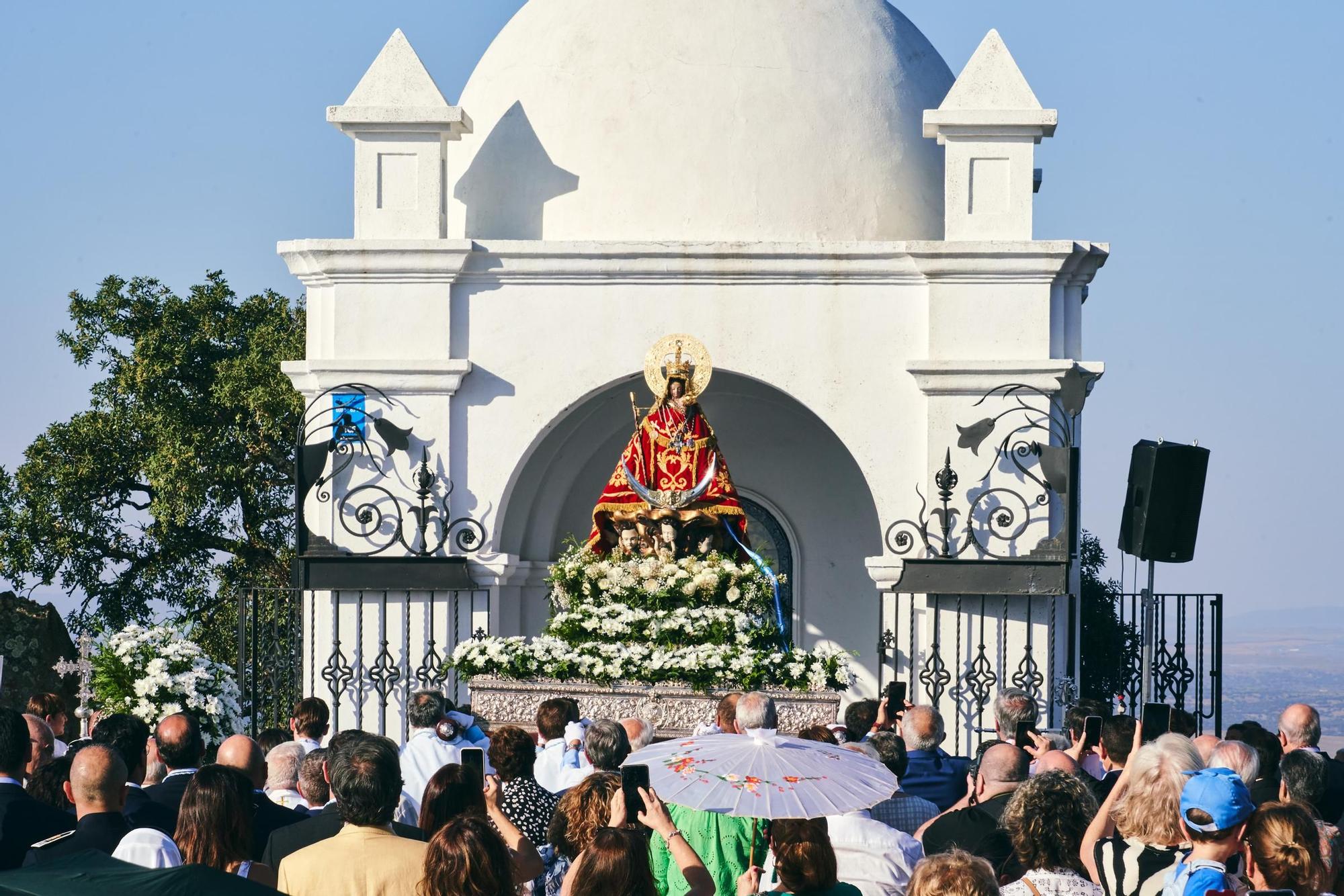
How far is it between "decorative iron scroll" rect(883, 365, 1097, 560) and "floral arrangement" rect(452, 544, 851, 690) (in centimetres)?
147

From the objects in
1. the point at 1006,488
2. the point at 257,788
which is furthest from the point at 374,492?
the point at 257,788

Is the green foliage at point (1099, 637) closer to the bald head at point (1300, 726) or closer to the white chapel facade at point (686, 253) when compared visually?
the white chapel facade at point (686, 253)

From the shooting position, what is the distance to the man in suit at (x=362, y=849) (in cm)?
568

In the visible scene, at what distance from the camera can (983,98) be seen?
50.5ft

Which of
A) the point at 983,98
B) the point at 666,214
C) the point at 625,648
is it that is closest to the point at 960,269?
the point at 983,98

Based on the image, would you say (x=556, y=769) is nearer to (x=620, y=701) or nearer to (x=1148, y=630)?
(x=1148, y=630)

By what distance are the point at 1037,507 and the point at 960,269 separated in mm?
1973

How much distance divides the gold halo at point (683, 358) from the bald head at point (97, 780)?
9.06 meters

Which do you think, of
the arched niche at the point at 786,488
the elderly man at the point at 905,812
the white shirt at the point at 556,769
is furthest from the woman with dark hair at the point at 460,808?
the arched niche at the point at 786,488

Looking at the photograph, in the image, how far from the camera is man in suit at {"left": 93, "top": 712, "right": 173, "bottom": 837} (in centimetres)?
679

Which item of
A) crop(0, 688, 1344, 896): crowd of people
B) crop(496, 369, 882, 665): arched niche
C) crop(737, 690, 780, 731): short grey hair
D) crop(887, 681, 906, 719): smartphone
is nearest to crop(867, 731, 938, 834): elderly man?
crop(0, 688, 1344, 896): crowd of people

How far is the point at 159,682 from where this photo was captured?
12430mm

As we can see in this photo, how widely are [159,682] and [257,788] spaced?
201 inches

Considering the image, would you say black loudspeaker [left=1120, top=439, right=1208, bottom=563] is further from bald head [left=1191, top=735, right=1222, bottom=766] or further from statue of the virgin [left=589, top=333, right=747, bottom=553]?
statue of the virgin [left=589, top=333, right=747, bottom=553]
